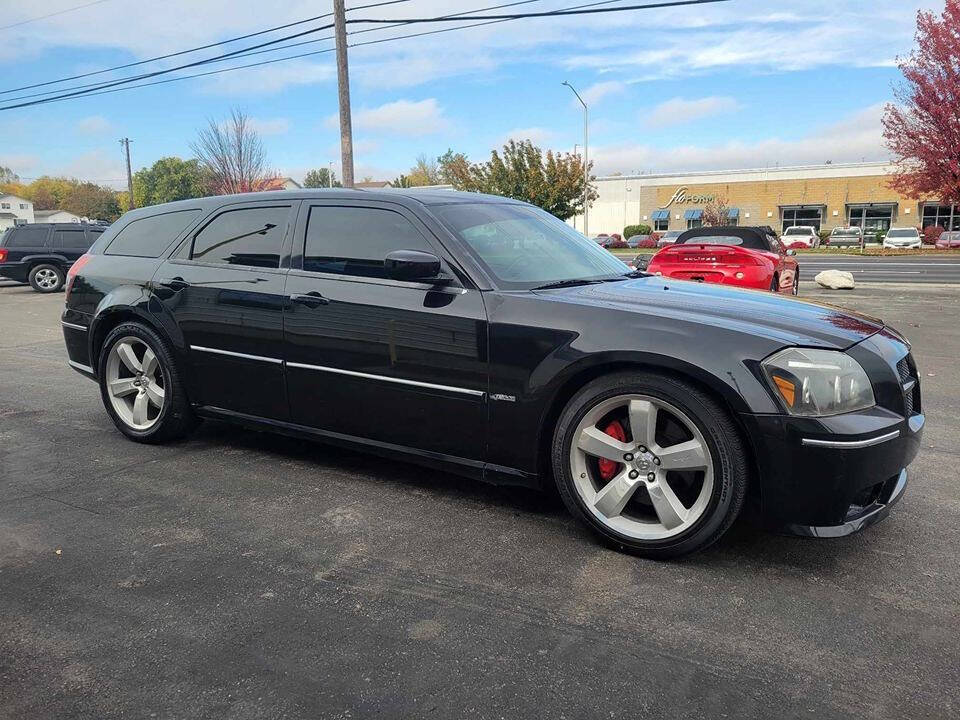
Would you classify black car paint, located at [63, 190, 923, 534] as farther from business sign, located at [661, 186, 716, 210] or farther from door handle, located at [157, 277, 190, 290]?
business sign, located at [661, 186, 716, 210]

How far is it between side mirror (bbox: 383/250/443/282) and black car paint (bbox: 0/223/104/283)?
18.1 m

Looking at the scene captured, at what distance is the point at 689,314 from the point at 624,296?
1.33 ft

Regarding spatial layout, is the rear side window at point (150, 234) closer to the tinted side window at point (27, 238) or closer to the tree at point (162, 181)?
the tinted side window at point (27, 238)

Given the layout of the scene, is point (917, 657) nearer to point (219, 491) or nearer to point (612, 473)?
point (612, 473)

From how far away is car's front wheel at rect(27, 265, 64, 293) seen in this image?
1862cm

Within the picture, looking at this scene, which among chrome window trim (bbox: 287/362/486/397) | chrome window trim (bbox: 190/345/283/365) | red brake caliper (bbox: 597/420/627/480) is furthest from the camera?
chrome window trim (bbox: 190/345/283/365)

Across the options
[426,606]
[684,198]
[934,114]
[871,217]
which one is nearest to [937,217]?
[871,217]

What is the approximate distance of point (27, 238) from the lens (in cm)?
1875

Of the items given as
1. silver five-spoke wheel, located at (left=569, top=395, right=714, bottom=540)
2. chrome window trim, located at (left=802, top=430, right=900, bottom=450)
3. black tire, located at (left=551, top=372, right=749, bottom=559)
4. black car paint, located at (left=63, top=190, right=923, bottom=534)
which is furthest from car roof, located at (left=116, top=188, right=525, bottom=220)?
chrome window trim, located at (left=802, top=430, right=900, bottom=450)

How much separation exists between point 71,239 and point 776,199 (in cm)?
5523

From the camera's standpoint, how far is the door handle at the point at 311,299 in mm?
3926

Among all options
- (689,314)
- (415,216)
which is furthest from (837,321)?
(415,216)

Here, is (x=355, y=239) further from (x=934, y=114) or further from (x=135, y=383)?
(x=934, y=114)

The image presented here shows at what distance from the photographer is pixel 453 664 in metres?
2.40
